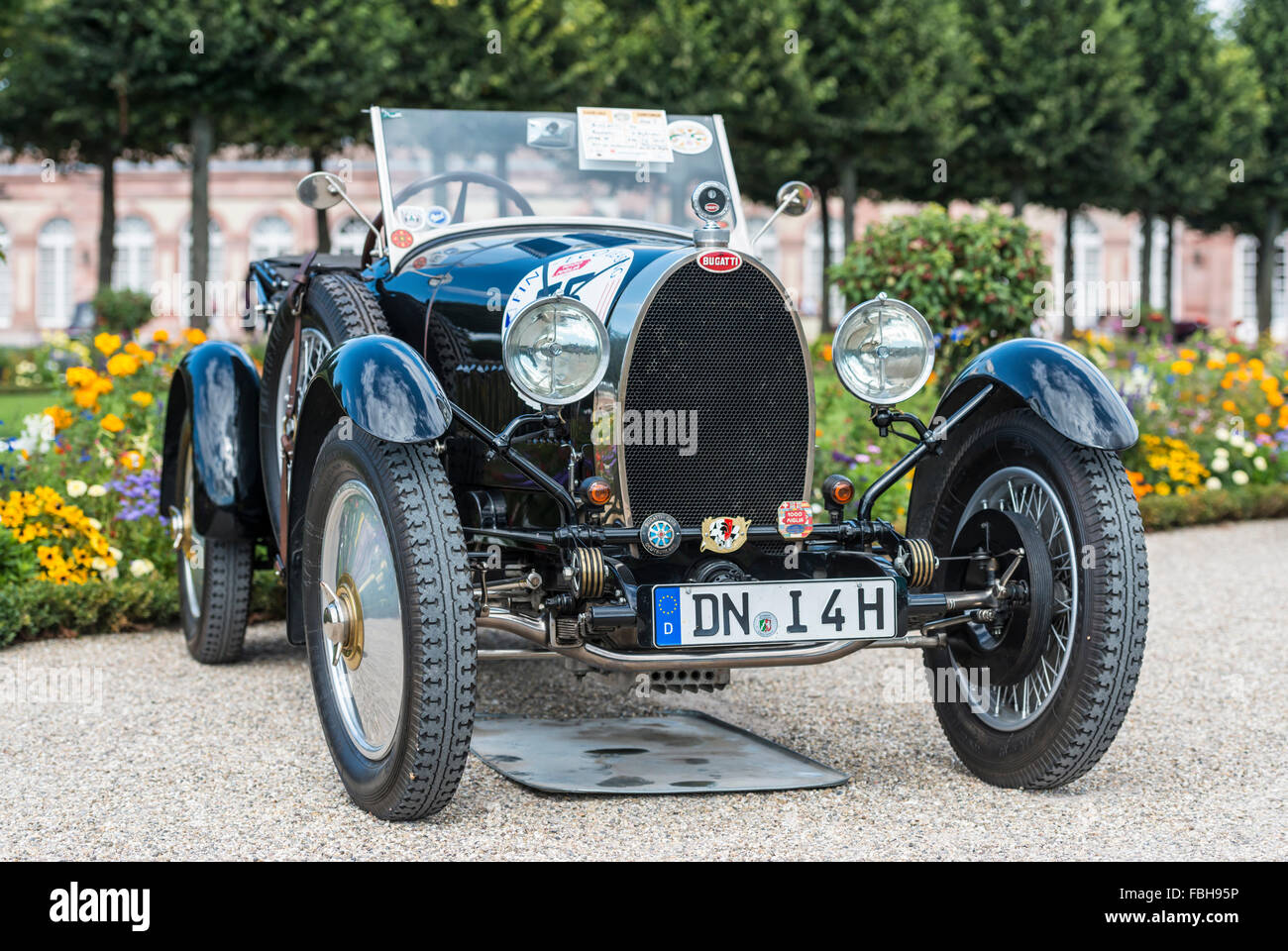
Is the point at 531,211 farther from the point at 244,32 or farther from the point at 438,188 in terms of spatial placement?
the point at 244,32

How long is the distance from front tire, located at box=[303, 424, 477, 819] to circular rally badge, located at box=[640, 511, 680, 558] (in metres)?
0.50

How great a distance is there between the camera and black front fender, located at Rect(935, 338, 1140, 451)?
405cm

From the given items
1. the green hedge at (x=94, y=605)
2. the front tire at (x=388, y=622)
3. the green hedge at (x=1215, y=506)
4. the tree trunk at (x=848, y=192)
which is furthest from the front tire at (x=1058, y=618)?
the tree trunk at (x=848, y=192)

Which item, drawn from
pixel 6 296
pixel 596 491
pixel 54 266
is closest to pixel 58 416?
pixel 596 491

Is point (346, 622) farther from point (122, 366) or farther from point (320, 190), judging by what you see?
point (122, 366)

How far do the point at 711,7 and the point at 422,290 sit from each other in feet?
56.3

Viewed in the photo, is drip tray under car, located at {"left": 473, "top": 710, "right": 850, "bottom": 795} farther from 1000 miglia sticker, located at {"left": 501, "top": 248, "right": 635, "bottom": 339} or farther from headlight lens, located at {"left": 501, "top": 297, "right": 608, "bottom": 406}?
1000 miglia sticker, located at {"left": 501, "top": 248, "right": 635, "bottom": 339}

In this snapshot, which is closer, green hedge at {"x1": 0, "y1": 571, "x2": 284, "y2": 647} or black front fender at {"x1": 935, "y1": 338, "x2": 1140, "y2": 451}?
black front fender at {"x1": 935, "y1": 338, "x2": 1140, "y2": 451}

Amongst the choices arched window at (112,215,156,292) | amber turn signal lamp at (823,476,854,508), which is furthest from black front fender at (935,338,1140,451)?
arched window at (112,215,156,292)

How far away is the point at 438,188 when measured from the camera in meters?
5.43

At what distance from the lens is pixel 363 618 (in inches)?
159

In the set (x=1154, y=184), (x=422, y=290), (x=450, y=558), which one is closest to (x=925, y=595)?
(x=450, y=558)

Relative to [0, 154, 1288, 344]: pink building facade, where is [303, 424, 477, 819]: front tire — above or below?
below

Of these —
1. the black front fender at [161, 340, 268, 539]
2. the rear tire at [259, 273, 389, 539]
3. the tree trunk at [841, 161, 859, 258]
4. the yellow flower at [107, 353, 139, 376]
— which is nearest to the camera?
the rear tire at [259, 273, 389, 539]
